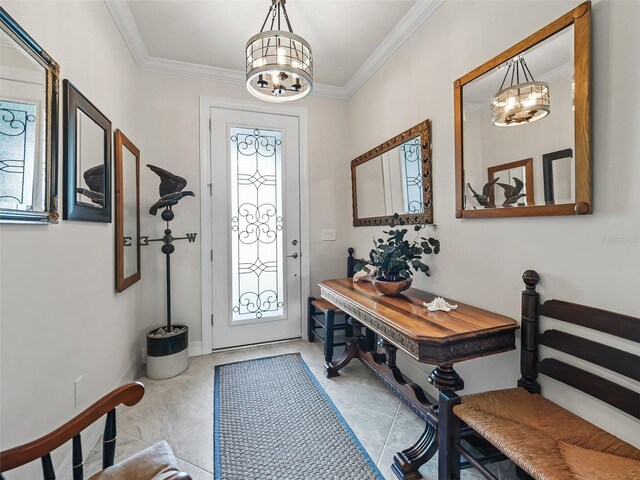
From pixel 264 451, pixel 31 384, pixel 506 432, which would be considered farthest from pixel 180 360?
pixel 506 432

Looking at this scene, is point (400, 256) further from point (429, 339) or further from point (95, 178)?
point (95, 178)

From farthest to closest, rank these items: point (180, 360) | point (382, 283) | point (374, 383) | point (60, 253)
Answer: point (180, 360)
point (374, 383)
point (382, 283)
point (60, 253)

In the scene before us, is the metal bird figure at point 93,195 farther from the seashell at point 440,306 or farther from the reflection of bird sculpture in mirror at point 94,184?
the seashell at point 440,306

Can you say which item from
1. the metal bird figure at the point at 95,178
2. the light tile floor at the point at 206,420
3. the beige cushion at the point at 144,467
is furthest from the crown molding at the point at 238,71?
the light tile floor at the point at 206,420

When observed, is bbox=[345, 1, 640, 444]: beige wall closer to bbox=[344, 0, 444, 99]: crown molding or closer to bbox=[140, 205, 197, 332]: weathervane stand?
bbox=[344, 0, 444, 99]: crown molding

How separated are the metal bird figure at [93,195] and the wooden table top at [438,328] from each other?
65.3 inches

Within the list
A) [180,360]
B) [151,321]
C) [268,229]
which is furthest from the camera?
[268,229]

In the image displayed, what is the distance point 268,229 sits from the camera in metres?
3.12

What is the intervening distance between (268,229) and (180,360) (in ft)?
4.70

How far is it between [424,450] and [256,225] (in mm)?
2319

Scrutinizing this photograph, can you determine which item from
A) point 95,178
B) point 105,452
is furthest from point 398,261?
point 95,178

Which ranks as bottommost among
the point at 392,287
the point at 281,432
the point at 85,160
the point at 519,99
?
the point at 281,432

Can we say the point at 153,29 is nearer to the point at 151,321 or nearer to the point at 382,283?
the point at 151,321

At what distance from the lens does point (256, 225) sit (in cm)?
308
